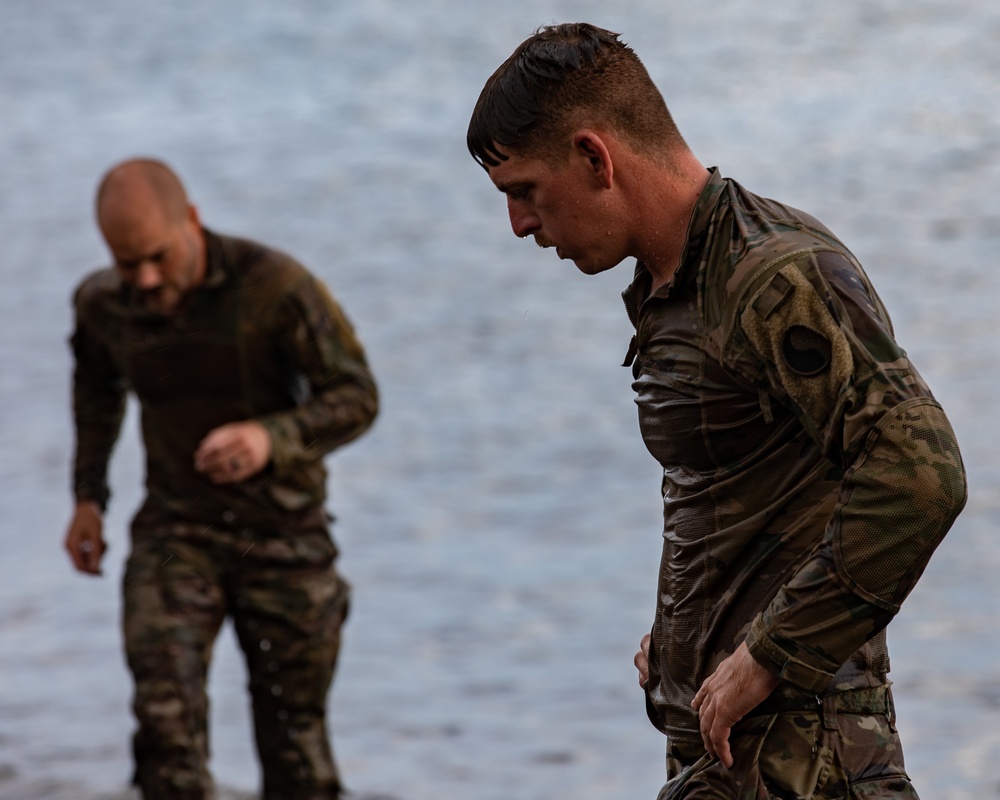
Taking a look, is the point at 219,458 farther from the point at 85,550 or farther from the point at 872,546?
the point at 872,546

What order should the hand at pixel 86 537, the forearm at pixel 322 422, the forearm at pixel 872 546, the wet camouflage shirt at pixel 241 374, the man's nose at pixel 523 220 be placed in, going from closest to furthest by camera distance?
the forearm at pixel 872 546 < the man's nose at pixel 523 220 < the forearm at pixel 322 422 < the wet camouflage shirt at pixel 241 374 < the hand at pixel 86 537

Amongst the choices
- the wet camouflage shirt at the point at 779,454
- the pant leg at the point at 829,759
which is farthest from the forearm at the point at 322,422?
the pant leg at the point at 829,759

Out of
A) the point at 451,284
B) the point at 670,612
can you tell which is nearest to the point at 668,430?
the point at 670,612

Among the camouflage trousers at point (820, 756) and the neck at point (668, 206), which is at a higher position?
the neck at point (668, 206)

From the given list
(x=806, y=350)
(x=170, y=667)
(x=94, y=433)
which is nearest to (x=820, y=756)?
(x=806, y=350)

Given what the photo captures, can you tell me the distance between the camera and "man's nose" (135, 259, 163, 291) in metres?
6.38

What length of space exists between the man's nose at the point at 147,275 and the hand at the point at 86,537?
2.96ft

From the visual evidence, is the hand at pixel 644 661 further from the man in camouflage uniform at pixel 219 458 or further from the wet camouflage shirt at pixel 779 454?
the man in camouflage uniform at pixel 219 458

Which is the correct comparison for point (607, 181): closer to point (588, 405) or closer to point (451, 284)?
point (588, 405)

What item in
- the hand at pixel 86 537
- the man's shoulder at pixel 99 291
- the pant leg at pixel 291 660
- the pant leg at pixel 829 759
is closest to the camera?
the pant leg at pixel 829 759

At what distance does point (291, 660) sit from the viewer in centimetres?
658

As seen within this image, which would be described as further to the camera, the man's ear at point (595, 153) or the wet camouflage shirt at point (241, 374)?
the wet camouflage shirt at point (241, 374)

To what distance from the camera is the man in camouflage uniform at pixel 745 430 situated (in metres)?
2.97

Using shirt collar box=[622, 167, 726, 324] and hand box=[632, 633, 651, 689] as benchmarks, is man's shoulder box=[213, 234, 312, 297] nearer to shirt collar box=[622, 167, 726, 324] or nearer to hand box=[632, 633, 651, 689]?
hand box=[632, 633, 651, 689]
